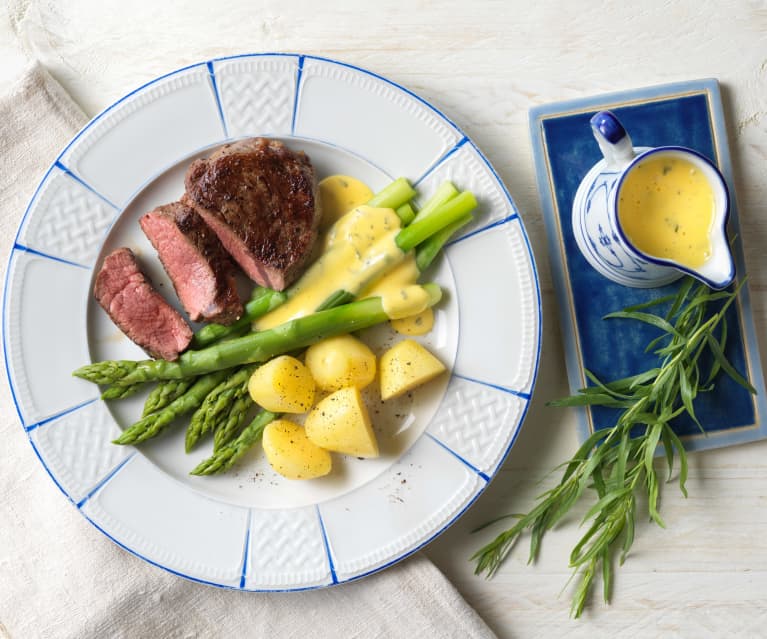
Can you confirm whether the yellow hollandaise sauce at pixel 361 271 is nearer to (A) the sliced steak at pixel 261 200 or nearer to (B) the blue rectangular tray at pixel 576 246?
(A) the sliced steak at pixel 261 200

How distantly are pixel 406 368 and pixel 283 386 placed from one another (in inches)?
20.5

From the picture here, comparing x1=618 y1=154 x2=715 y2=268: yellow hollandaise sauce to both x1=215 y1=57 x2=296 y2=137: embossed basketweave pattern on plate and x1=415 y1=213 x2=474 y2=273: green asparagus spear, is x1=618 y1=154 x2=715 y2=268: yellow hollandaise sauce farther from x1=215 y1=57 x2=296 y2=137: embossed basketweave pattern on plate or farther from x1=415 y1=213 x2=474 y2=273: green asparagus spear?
x1=215 y1=57 x2=296 y2=137: embossed basketweave pattern on plate

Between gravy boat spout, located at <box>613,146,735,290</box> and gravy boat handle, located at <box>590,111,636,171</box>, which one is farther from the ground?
gravy boat handle, located at <box>590,111,636,171</box>

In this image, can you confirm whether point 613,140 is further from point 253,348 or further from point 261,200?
point 253,348

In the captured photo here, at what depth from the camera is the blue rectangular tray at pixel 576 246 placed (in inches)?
127

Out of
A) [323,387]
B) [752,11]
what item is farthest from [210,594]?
[752,11]

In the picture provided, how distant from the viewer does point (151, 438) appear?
315cm

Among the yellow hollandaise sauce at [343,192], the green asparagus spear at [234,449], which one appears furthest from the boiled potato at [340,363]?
the yellow hollandaise sauce at [343,192]

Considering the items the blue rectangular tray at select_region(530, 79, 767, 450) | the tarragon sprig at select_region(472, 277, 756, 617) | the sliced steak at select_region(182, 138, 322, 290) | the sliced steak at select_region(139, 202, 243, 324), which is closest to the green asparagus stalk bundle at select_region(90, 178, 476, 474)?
the sliced steak at select_region(139, 202, 243, 324)

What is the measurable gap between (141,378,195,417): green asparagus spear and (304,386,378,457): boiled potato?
571 millimetres

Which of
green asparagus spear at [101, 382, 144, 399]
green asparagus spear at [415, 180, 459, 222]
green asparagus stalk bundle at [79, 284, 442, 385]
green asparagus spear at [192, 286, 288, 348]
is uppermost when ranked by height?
green asparagus spear at [415, 180, 459, 222]

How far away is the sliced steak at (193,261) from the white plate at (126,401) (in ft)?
0.64

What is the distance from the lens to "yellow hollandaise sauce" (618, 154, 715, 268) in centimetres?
278

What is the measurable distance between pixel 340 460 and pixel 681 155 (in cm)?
186
